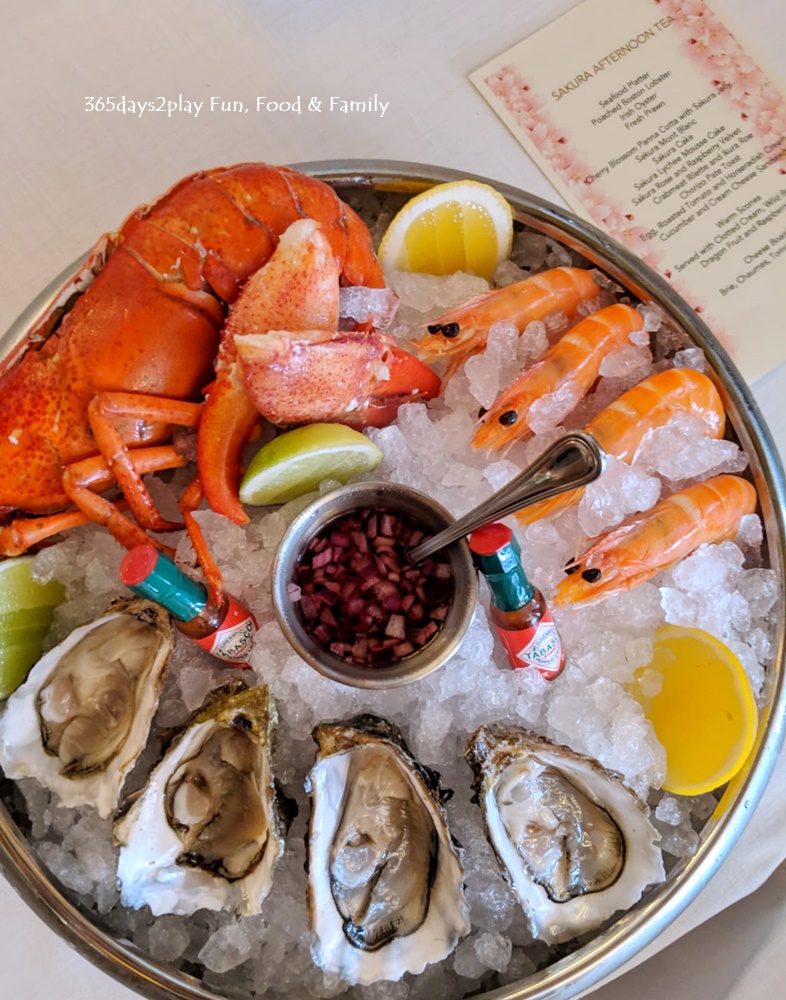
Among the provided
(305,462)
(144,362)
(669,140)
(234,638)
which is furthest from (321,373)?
(669,140)

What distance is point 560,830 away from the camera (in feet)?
3.55

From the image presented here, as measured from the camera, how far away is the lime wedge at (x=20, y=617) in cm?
112

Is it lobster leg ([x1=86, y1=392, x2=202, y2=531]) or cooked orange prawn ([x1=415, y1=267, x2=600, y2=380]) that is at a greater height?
lobster leg ([x1=86, y1=392, x2=202, y2=531])

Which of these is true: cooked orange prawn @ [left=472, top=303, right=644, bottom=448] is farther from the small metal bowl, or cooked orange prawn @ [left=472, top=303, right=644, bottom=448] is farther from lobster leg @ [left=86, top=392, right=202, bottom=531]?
lobster leg @ [left=86, top=392, right=202, bottom=531]

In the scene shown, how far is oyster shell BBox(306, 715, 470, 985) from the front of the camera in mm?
991

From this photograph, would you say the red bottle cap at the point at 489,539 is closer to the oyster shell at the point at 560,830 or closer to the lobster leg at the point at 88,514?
the oyster shell at the point at 560,830

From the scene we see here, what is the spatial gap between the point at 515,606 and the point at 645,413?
0.41 meters

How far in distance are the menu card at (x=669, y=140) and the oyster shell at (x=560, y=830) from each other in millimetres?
847

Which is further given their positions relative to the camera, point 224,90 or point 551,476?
point 224,90

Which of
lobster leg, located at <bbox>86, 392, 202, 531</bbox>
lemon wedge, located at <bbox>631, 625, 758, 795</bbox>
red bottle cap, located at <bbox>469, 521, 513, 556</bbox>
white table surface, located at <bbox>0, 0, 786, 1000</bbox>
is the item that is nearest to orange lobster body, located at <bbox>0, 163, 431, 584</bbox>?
lobster leg, located at <bbox>86, 392, 202, 531</bbox>

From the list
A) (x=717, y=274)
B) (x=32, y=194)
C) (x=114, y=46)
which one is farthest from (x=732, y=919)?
(x=114, y=46)

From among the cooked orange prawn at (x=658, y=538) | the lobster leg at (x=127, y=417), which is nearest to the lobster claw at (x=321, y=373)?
the lobster leg at (x=127, y=417)

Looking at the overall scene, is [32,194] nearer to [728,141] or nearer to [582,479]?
[582,479]

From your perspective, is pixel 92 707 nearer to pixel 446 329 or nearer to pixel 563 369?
pixel 446 329
